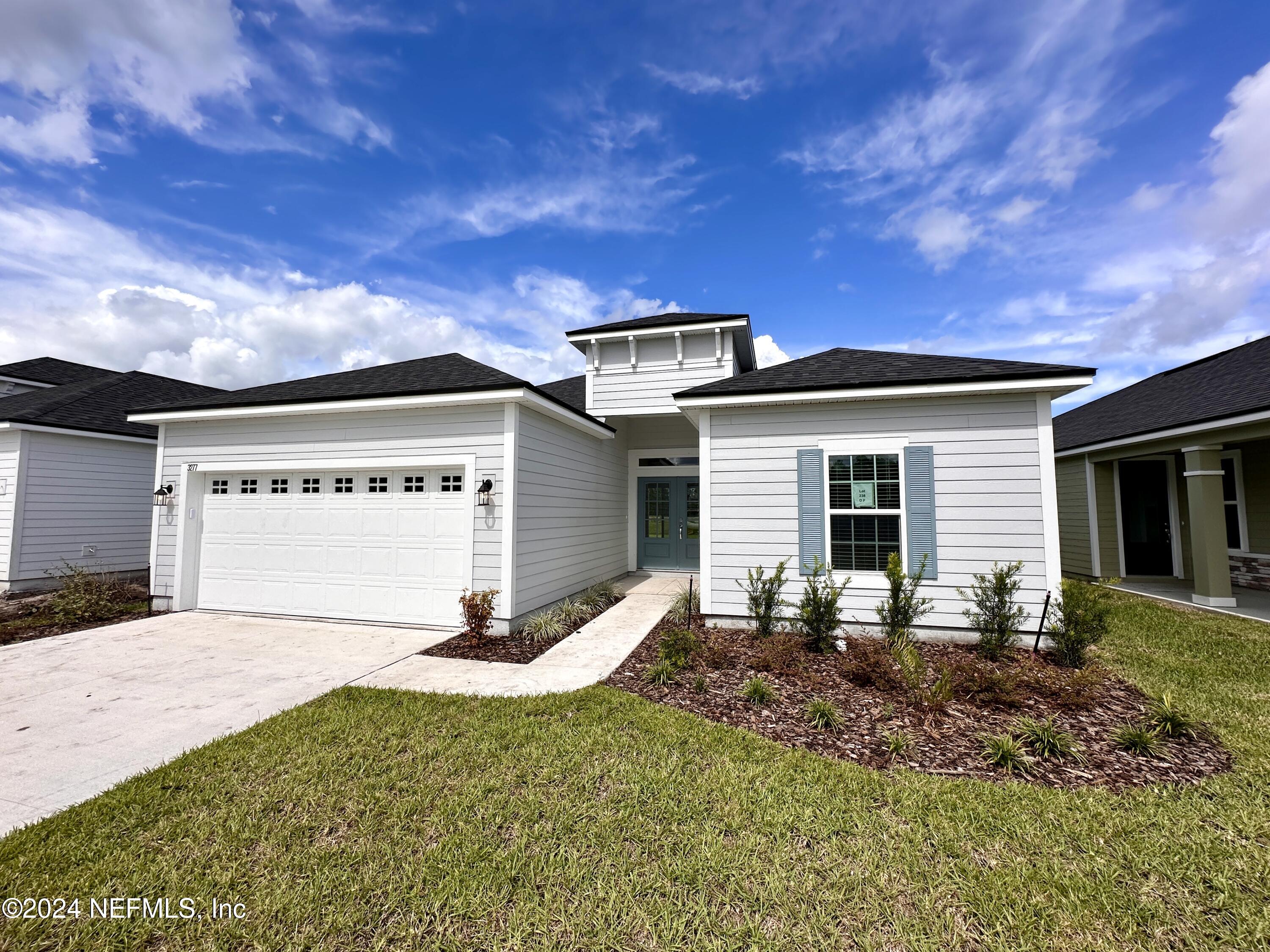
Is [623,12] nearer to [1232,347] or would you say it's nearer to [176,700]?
[176,700]

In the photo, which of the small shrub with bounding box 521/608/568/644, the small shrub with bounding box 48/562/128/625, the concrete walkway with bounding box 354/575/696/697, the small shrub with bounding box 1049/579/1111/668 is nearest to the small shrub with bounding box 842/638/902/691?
the small shrub with bounding box 1049/579/1111/668

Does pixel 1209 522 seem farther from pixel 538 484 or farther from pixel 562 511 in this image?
pixel 538 484

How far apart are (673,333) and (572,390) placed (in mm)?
4270

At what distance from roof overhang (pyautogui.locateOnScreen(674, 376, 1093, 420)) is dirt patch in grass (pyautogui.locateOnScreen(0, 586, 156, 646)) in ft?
30.2

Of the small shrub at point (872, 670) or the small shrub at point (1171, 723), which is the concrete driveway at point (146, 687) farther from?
the small shrub at point (1171, 723)

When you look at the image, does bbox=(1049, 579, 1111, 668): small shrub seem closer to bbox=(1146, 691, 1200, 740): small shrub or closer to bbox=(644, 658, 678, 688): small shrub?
bbox=(1146, 691, 1200, 740): small shrub

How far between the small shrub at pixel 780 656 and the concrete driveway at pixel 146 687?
4188 millimetres

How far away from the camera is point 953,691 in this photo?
4695 millimetres

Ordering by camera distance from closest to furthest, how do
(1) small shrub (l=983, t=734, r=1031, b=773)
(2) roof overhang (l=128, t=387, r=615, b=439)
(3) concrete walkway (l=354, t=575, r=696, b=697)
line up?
(1) small shrub (l=983, t=734, r=1031, b=773) < (3) concrete walkway (l=354, t=575, r=696, b=697) < (2) roof overhang (l=128, t=387, r=615, b=439)

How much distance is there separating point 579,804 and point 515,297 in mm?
12864

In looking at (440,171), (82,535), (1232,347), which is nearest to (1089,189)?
(1232,347)

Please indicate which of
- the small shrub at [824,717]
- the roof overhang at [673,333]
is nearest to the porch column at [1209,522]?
the roof overhang at [673,333]

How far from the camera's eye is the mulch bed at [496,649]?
607cm

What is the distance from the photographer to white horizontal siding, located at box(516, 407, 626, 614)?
732cm
